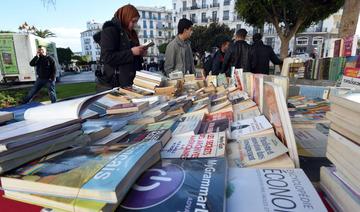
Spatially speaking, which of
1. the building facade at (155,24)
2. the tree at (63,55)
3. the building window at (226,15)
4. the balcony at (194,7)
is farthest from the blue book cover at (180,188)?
the building facade at (155,24)

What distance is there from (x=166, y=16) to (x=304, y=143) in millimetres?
68198

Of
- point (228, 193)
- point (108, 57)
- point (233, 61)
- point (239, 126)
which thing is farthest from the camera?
point (233, 61)

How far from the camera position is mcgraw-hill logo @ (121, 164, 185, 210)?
505 mm

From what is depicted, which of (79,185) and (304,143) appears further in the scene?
(304,143)

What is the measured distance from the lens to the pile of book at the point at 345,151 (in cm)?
46

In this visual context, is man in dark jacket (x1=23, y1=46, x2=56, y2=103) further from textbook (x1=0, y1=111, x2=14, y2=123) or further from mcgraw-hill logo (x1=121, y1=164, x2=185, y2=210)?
mcgraw-hill logo (x1=121, y1=164, x2=185, y2=210)

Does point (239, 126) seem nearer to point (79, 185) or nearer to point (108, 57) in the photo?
point (79, 185)

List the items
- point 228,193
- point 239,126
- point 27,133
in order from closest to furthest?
point 228,193 → point 27,133 → point 239,126

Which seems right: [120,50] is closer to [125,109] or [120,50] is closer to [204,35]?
[125,109]

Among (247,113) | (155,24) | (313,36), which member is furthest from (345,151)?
(155,24)

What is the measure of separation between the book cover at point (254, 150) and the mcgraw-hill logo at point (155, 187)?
21 centimetres

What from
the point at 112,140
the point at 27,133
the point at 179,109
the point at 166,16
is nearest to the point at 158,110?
the point at 179,109

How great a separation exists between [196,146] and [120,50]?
59.4 inches

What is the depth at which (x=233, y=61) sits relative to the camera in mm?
3742
